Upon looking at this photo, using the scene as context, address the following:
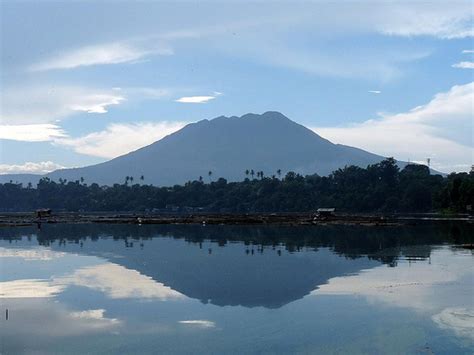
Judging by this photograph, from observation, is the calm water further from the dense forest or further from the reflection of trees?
the dense forest

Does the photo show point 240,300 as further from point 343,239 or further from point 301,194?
point 301,194

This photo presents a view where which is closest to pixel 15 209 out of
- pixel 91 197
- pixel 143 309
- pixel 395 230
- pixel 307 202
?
pixel 91 197

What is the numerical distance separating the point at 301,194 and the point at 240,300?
110 m

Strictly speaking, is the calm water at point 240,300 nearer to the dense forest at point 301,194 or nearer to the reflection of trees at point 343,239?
the reflection of trees at point 343,239

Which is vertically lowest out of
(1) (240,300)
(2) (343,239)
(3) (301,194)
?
(1) (240,300)

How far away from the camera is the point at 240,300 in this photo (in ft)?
73.4

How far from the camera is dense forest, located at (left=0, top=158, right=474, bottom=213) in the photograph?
11225cm

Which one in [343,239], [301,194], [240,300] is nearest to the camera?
[240,300]

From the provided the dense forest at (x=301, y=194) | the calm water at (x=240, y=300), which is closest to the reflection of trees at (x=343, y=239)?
the calm water at (x=240, y=300)

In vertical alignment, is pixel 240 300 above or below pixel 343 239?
below

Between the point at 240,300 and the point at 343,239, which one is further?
the point at 343,239

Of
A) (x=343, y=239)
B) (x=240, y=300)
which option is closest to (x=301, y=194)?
(x=343, y=239)

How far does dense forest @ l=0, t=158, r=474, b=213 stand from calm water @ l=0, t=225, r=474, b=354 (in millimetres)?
56428

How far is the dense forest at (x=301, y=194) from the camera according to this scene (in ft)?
368
